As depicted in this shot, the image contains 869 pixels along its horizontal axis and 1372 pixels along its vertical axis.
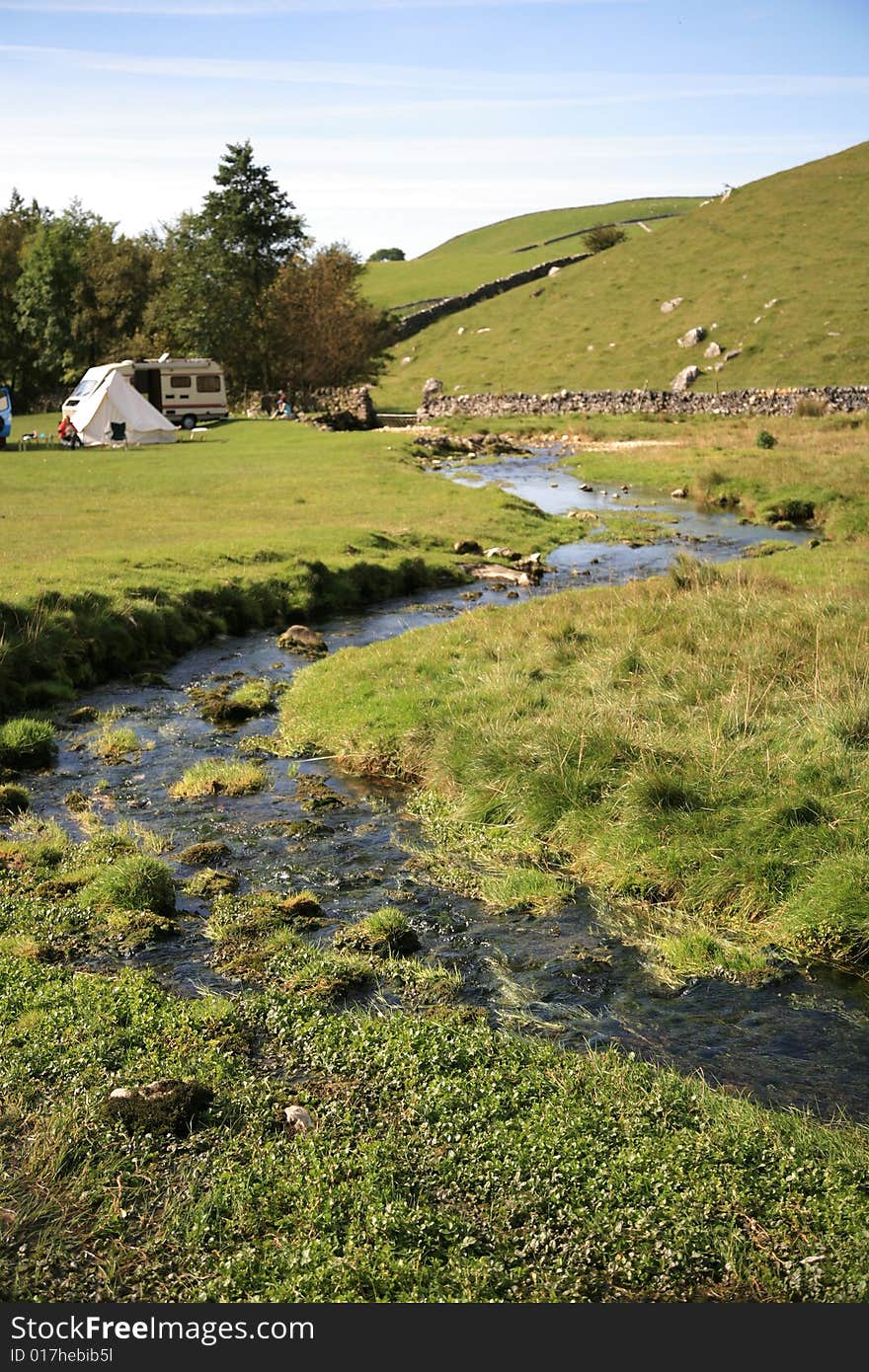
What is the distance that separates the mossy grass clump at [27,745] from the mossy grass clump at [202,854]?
4160mm

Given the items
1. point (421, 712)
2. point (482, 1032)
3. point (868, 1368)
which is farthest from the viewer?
point (421, 712)

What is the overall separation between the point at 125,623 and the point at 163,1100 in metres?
15.1

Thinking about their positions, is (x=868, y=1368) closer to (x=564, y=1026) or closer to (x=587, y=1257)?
(x=587, y=1257)

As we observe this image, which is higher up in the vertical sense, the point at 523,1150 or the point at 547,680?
the point at 547,680

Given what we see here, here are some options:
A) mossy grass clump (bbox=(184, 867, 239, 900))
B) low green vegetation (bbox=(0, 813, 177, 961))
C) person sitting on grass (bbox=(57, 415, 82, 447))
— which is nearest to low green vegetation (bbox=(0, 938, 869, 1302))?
low green vegetation (bbox=(0, 813, 177, 961))

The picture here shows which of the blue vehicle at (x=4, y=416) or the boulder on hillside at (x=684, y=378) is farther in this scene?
the boulder on hillside at (x=684, y=378)

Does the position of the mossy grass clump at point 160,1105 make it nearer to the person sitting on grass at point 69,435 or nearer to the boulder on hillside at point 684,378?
the person sitting on grass at point 69,435

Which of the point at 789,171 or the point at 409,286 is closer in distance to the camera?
the point at 789,171

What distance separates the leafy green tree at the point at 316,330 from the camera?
9375 centimetres

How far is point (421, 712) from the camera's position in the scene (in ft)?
54.3

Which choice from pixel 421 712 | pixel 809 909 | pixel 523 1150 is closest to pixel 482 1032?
pixel 523 1150

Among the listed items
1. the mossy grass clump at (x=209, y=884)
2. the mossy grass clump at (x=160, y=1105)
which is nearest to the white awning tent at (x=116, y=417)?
the mossy grass clump at (x=209, y=884)

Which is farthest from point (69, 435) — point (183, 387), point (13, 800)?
point (13, 800)

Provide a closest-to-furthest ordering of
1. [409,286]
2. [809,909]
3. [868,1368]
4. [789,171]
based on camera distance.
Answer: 1. [868,1368]
2. [809,909]
3. [789,171]
4. [409,286]
